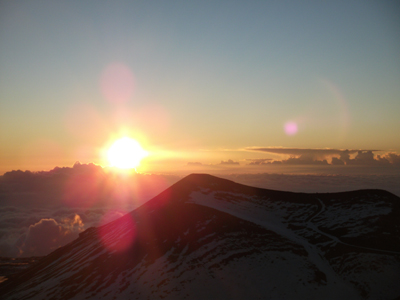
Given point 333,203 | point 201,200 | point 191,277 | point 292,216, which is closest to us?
point 191,277

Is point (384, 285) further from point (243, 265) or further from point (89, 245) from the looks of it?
point (89, 245)

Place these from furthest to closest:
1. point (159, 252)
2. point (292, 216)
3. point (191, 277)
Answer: point (292, 216) → point (159, 252) → point (191, 277)

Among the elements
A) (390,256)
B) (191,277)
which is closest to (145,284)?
(191,277)

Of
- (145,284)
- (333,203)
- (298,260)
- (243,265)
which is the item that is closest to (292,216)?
(333,203)

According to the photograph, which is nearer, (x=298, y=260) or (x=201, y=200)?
(x=298, y=260)

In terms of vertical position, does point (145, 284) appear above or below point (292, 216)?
below

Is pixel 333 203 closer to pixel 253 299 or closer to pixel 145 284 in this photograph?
pixel 253 299

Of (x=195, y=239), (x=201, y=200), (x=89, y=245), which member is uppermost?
(x=201, y=200)
